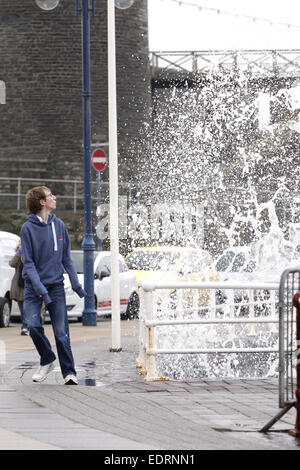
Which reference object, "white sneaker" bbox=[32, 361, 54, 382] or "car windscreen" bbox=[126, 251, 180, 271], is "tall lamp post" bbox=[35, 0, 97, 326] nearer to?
"car windscreen" bbox=[126, 251, 180, 271]

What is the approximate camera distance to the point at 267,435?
25.9ft

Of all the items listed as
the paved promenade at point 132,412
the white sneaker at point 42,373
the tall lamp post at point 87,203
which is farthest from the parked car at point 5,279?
the white sneaker at point 42,373

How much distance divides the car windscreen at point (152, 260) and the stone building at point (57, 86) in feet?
52.0

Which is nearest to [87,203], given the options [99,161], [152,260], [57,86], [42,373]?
[152,260]

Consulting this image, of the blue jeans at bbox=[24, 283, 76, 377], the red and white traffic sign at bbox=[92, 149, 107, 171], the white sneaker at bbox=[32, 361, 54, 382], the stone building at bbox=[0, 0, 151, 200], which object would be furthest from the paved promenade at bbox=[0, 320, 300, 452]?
the stone building at bbox=[0, 0, 151, 200]

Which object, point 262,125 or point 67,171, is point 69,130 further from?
point 262,125

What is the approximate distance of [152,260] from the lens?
966 inches

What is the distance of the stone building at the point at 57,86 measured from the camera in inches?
1640

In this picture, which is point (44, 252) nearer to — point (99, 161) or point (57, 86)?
point (99, 161)

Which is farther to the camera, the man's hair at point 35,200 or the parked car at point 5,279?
the parked car at point 5,279

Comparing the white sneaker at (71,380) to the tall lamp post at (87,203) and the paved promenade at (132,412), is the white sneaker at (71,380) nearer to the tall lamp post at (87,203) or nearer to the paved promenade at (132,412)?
the paved promenade at (132,412)

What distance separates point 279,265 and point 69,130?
24.2 meters

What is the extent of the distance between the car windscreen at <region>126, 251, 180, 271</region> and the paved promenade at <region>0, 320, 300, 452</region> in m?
9.82

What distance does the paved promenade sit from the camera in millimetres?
7422
